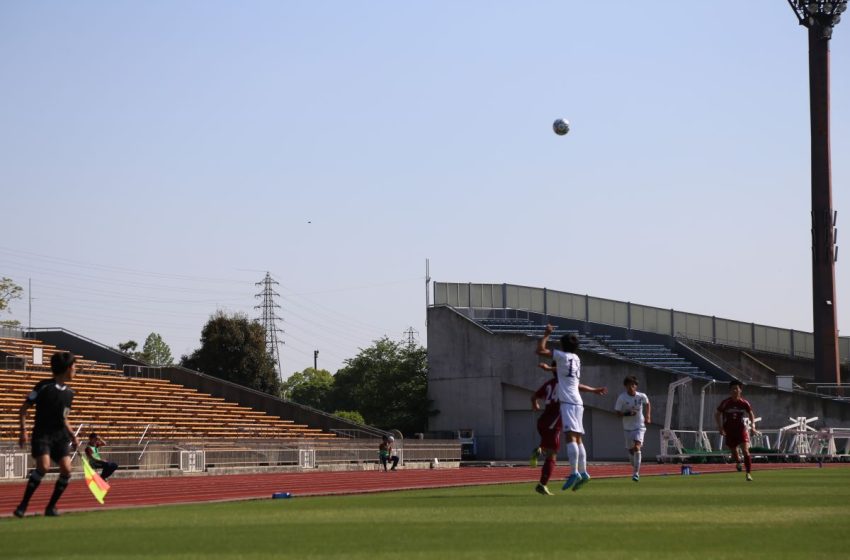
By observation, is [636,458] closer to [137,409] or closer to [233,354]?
[137,409]

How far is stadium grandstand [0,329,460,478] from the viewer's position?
3656 cm

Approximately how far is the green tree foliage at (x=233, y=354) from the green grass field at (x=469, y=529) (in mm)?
77652

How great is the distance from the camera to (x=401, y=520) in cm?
1184

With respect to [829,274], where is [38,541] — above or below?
below

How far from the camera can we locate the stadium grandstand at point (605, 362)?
186 ft

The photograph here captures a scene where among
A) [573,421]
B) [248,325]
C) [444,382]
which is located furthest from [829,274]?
[573,421]

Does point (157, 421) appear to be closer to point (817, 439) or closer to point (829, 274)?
point (817, 439)

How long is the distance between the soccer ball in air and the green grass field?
1321 inches

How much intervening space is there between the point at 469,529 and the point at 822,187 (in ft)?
188

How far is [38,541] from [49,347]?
140 feet

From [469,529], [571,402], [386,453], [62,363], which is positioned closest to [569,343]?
[571,402]

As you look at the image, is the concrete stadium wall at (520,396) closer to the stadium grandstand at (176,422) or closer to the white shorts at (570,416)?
the stadium grandstand at (176,422)

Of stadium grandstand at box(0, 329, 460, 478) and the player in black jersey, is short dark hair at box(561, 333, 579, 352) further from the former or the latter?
stadium grandstand at box(0, 329, 460, 478)

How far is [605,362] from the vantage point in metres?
58.7
